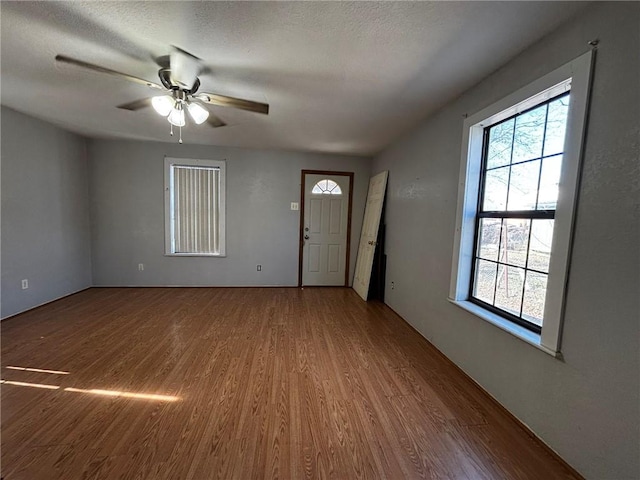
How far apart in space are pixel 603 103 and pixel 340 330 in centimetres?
264

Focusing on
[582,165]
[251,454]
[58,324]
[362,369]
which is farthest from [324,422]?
[58,324]

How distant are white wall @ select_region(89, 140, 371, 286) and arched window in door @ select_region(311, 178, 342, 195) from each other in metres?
0.26

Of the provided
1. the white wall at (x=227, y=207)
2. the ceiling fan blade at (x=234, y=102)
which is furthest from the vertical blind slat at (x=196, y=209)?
the ceiling fan blade at (x=234, y=102)

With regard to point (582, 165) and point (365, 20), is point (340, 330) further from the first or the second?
point (365, 20)

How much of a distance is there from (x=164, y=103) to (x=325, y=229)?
3144 millimetres

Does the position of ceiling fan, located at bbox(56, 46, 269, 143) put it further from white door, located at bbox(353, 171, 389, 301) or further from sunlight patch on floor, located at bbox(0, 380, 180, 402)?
white door, located at bbox(353, 171, 389, 301)

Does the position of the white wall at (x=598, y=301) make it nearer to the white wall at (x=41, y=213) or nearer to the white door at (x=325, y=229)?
the white door at (x=325, y=229)

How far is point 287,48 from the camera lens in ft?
5.57

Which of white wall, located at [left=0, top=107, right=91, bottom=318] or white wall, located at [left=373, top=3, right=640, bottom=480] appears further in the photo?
A: white wall, located at [left=0, top=107, right=91, bottom=318]

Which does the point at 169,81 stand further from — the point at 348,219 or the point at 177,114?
the point at 348,219

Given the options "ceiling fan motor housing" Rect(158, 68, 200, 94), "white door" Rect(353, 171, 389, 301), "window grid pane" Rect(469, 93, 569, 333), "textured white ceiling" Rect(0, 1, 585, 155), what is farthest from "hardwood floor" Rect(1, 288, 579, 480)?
"textured white ceiling" Rect(0, 1, 585, 155)

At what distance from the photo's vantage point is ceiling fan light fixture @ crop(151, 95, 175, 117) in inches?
76.3

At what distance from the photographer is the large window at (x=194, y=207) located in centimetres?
429

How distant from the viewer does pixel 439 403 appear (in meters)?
1.80
